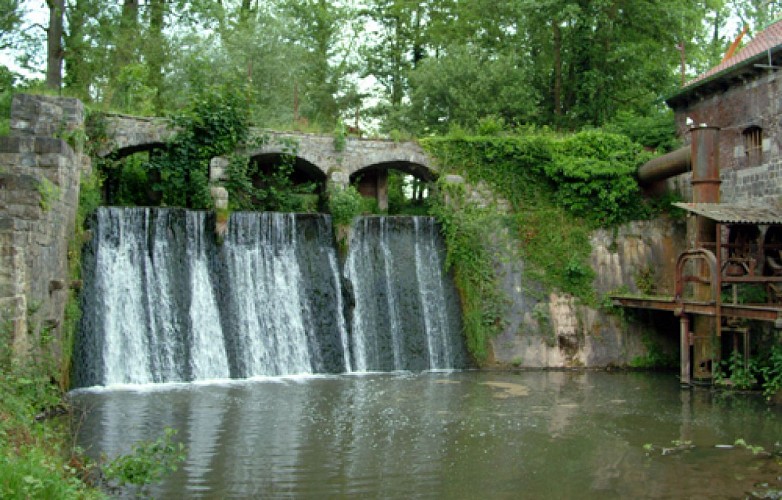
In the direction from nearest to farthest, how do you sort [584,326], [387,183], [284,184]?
1. [584,326]
2. [284,184]
3. [387,183]

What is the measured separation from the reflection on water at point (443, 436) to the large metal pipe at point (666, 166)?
5.39 metres

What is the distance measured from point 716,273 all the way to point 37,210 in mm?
11343

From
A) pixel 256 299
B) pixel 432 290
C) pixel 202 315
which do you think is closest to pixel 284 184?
pixel 256 299

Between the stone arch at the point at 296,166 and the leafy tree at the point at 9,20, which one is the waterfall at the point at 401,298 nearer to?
the stone arch at the point at 296,166

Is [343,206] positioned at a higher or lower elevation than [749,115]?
lower

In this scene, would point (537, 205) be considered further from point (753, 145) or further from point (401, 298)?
point (753, 145)

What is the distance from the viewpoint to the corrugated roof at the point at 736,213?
47.3 ft

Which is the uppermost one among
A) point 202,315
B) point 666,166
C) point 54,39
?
point 54,39

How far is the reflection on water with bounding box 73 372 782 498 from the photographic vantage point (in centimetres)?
822

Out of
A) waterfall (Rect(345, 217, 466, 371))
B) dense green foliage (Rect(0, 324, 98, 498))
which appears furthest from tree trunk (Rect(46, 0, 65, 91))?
dense green foliage (Rect(0, 324, 98, 498))

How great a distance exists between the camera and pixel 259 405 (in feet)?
40.4

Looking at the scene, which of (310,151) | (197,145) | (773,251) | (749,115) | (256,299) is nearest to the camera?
(773,251)

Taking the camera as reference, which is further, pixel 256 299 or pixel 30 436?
pixel 256 299

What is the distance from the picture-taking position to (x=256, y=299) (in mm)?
16234
